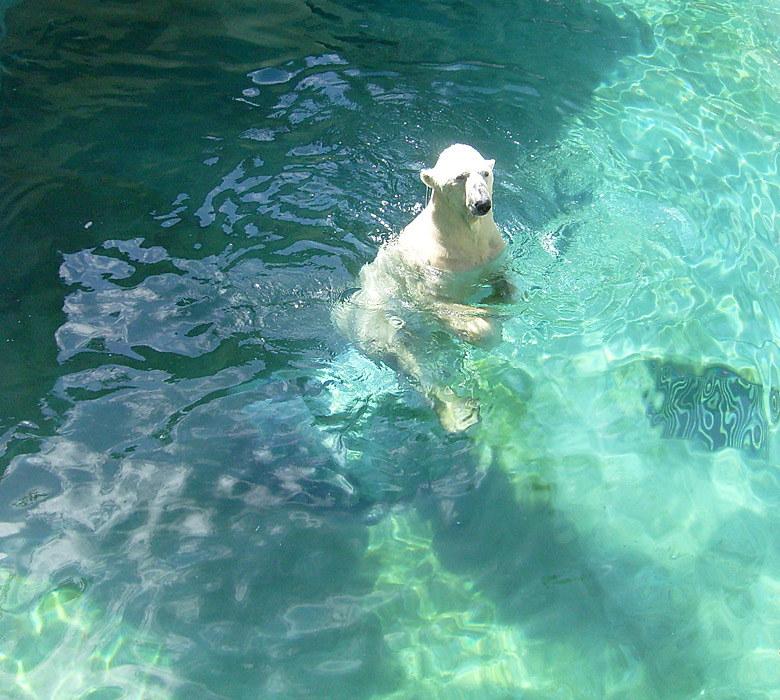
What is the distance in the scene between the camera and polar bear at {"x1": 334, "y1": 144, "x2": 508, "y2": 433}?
463 cm

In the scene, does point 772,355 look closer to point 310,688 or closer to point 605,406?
point 605,406

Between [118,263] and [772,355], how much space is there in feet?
16.8

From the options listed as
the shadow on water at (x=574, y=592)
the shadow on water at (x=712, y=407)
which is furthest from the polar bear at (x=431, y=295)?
the shadow on water at (x=712, y=407)

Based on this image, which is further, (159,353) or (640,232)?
(640,232)

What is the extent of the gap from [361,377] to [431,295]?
782 millimetres

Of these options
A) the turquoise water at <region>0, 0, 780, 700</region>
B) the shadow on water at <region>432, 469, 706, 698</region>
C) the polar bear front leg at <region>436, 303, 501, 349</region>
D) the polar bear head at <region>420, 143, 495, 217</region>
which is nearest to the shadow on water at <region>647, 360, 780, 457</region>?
the turquoise water at <region>0, 0, 780, 700</region>

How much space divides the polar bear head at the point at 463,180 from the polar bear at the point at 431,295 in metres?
0.02

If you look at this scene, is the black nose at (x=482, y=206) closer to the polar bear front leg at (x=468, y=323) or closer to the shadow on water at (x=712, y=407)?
the polar bear front leg at (x=468, y=323)

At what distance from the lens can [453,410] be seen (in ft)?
16.0

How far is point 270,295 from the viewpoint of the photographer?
554 centimetres

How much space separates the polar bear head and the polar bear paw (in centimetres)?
130

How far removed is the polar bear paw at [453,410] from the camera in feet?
15.9

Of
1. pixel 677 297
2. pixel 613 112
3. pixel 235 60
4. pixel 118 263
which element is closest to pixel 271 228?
pixel 118 263

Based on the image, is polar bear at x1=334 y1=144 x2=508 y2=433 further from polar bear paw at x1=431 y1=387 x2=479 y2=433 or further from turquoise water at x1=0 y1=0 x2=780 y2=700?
turquoise water at x1=0 y1=0 x2=780 y2=700
